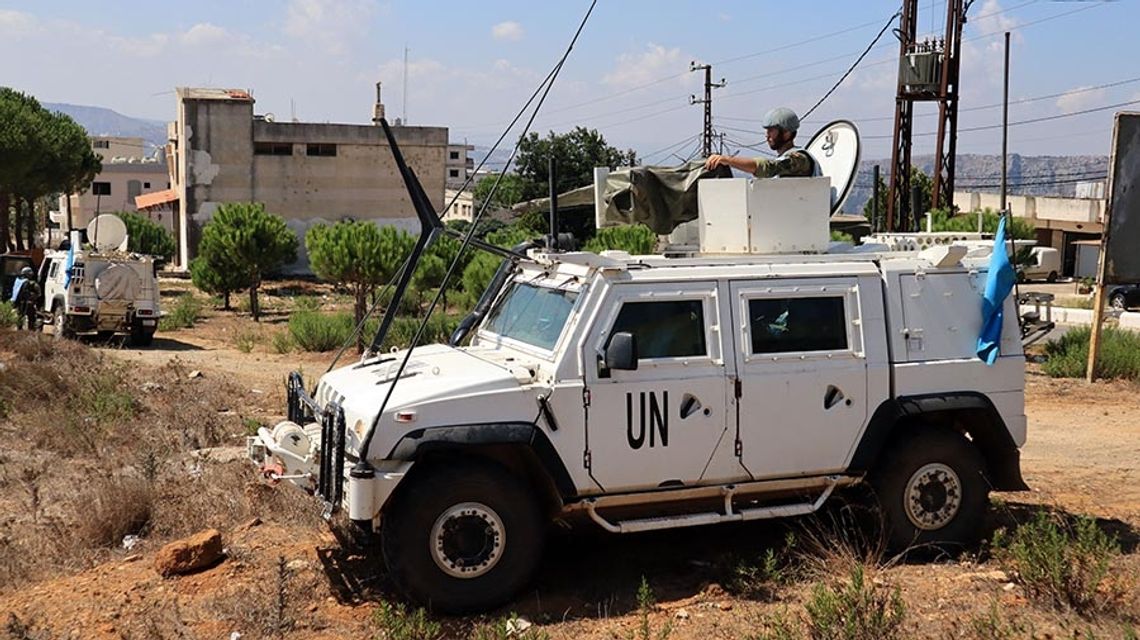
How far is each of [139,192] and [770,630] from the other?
110176 mm

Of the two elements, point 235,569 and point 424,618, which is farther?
point 235,569

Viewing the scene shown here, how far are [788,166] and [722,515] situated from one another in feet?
9.05

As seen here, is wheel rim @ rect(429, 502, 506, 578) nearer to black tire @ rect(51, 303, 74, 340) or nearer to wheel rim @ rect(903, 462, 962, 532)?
wheel rim @ rect(903, 462, 962, 532)

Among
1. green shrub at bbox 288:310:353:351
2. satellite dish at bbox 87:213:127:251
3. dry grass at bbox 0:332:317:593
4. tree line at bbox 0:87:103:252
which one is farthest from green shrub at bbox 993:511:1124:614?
tree line at bbox 0:87:103:252

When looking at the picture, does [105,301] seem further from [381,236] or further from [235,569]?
[235,569]

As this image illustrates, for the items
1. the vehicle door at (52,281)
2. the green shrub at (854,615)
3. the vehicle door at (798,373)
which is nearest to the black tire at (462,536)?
the vehicle door at (798,373)

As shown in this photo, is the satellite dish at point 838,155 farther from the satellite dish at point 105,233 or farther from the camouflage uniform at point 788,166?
the satellite dish at point 105,233

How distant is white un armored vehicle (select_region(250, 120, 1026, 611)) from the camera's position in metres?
6.64

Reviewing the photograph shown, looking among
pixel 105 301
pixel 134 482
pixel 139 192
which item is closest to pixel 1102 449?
pixel 134 482

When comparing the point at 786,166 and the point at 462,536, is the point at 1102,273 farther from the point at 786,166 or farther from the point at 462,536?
the point at 462,536

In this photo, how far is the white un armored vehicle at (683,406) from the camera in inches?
262

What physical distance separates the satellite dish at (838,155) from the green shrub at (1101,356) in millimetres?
9472

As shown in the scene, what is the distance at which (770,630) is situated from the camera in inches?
244

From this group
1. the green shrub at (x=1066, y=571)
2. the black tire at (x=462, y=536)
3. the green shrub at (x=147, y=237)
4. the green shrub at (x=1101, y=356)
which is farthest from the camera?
the green shrub at (x=147, y=237)
